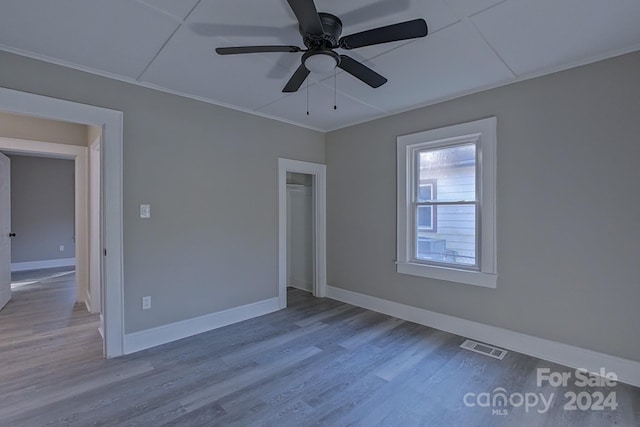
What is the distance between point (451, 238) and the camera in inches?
134

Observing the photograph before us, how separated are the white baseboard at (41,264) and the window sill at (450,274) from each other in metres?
7.78

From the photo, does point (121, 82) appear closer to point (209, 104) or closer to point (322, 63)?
point (209, 104)

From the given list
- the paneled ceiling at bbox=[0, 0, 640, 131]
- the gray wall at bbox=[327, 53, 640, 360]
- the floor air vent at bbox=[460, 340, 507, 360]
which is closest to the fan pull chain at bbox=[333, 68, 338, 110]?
the paneled ceiling at bbox=[0, 0, 640, 131]

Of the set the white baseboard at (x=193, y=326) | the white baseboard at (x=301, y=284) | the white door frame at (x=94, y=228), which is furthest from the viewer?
the white baseboard at (x=301, y=284)

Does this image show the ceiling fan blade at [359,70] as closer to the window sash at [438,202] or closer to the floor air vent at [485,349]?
the window sash at [438,202]

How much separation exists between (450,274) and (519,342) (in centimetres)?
86

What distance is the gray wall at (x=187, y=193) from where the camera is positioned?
2.85m

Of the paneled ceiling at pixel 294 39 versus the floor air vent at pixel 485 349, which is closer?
the paneled ceiling at pixel 294 39

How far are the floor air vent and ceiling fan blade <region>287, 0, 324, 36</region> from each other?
3.05m

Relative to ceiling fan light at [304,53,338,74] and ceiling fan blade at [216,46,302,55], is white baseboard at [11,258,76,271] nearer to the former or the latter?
ceiling fan blade at [216,46,302,55]

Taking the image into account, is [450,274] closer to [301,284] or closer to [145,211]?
[301,284]

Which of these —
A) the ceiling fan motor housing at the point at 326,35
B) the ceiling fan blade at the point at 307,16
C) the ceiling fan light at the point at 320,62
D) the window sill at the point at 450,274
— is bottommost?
the window sill at the point at 450,274

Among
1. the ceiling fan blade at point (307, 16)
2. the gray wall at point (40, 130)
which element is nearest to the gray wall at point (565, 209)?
the ceiling fan blade at point (307, 16)

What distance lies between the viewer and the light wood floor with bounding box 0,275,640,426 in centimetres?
200
